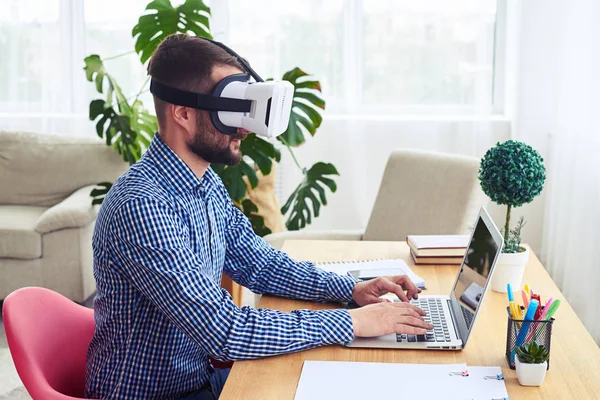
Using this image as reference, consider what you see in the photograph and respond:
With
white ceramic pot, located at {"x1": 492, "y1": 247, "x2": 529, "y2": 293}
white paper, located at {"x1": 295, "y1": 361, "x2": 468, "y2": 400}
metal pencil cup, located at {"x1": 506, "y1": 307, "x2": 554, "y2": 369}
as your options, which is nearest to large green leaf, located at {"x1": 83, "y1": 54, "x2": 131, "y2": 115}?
white ceramic pot, located at {"x1": 492, "y1": 247, "x2": 529, "y2": 293}

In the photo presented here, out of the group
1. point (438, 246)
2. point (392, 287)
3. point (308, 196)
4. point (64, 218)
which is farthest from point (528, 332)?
point (64, 218)

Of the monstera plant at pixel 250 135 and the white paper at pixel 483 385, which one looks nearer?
the white paper at pixel 483 385

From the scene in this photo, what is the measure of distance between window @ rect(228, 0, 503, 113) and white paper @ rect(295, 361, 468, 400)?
317 centimetres

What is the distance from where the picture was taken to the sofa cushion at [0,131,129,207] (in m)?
4.23

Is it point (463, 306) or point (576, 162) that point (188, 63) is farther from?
point (576, 162)

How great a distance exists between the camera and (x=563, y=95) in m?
3.84

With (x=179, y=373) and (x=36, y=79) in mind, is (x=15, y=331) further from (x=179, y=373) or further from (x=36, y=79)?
(x=36, y=79)

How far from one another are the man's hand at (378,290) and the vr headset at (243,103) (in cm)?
45

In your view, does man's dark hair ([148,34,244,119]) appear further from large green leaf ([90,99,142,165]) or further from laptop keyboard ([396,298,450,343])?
large green leaf ([90,99,142,165])

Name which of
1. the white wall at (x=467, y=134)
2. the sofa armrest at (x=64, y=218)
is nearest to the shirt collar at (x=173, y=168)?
the sofa armrest at (x=64, y=218)

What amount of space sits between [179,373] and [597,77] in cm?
239

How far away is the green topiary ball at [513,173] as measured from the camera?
1.84 metres

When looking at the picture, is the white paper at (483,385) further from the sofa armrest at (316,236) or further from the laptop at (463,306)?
the sofa armrest at (316,236)

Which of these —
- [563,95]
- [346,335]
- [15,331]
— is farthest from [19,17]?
[346,335]
